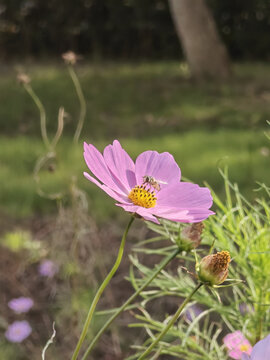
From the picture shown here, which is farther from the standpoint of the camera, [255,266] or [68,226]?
[68,226]

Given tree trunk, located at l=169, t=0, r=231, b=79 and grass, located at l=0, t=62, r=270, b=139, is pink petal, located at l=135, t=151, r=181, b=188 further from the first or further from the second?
tree trunk, located at l=169, t=0, r=231, b=79

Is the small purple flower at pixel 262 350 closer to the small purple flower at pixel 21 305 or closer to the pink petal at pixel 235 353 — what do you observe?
the pink petal at pixel 235 353

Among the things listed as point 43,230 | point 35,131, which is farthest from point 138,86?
point 43,230

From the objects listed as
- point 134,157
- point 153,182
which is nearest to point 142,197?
point 153,182

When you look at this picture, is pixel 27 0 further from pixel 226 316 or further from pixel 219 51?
pixel 226 316

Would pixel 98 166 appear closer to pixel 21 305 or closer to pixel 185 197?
pixel 185 197

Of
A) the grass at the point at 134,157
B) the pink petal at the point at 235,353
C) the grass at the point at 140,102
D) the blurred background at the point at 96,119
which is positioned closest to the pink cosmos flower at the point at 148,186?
the blurred background at the point at 96,119
